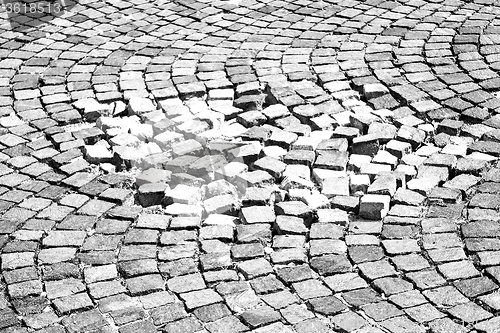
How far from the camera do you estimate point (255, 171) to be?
237 inches

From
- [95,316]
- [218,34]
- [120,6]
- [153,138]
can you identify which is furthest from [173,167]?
[120,6]

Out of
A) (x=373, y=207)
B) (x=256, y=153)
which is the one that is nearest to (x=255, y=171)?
(x=256, y=153)

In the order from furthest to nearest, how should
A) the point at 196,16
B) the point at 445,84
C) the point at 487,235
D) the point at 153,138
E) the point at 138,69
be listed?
the point at 196,16, the point at 138,69, the point at 445,84, the point at 153,138, the point at 487,235

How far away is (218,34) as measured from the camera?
8.69m

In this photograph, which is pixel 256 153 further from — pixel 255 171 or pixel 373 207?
pixel 373 207

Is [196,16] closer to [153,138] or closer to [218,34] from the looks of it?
[218,34]

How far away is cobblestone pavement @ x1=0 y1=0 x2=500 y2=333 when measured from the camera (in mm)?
4688

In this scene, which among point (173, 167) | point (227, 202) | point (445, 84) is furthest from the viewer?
point (445, 84)

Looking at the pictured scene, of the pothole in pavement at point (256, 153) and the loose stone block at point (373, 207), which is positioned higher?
the loose stone block at point (373, 207)

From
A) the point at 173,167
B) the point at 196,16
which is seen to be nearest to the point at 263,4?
the point at 196,16

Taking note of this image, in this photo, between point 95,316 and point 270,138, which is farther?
point 270,138

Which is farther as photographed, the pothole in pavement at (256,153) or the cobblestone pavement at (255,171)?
the pothole in pavement at (256,153)

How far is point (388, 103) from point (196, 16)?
3.07 m

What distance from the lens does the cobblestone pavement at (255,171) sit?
4688 millimetres
